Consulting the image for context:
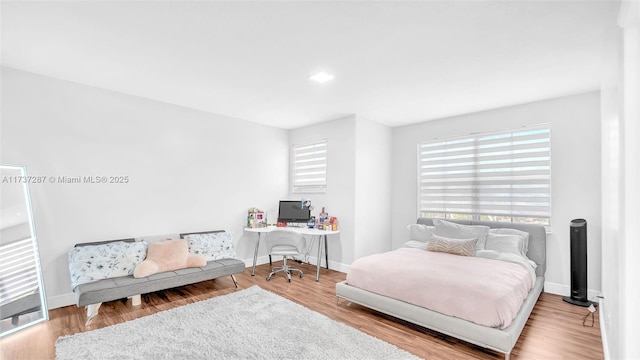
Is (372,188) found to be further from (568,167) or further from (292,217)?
(568,167)

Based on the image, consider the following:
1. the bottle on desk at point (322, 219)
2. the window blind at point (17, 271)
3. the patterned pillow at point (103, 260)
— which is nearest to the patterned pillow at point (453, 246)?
the bottle on desk at point (322, 219)

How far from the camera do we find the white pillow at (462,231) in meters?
4.04

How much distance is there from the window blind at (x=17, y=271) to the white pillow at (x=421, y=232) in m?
4.72

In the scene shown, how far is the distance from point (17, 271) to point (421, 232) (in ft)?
16.0

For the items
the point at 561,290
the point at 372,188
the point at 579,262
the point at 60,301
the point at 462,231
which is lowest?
the point at 561,290

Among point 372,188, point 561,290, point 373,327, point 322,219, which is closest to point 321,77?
point 372,188

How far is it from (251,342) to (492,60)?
11.4ft

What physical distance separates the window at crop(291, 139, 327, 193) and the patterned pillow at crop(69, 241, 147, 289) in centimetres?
292

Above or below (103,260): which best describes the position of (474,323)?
below

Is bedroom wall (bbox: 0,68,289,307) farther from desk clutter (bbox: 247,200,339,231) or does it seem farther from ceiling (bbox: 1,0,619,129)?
ceiling (bbox: 1,0,619,129)

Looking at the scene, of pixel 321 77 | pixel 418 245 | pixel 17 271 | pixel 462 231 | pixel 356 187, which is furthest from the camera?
pixel 356 187

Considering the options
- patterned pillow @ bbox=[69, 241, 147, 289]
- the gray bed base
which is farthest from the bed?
patterned pillow @ bbox=[69, 241, 147, 289]

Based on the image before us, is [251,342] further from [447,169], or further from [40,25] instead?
[447,169]

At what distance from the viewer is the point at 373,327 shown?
300 centimetres
